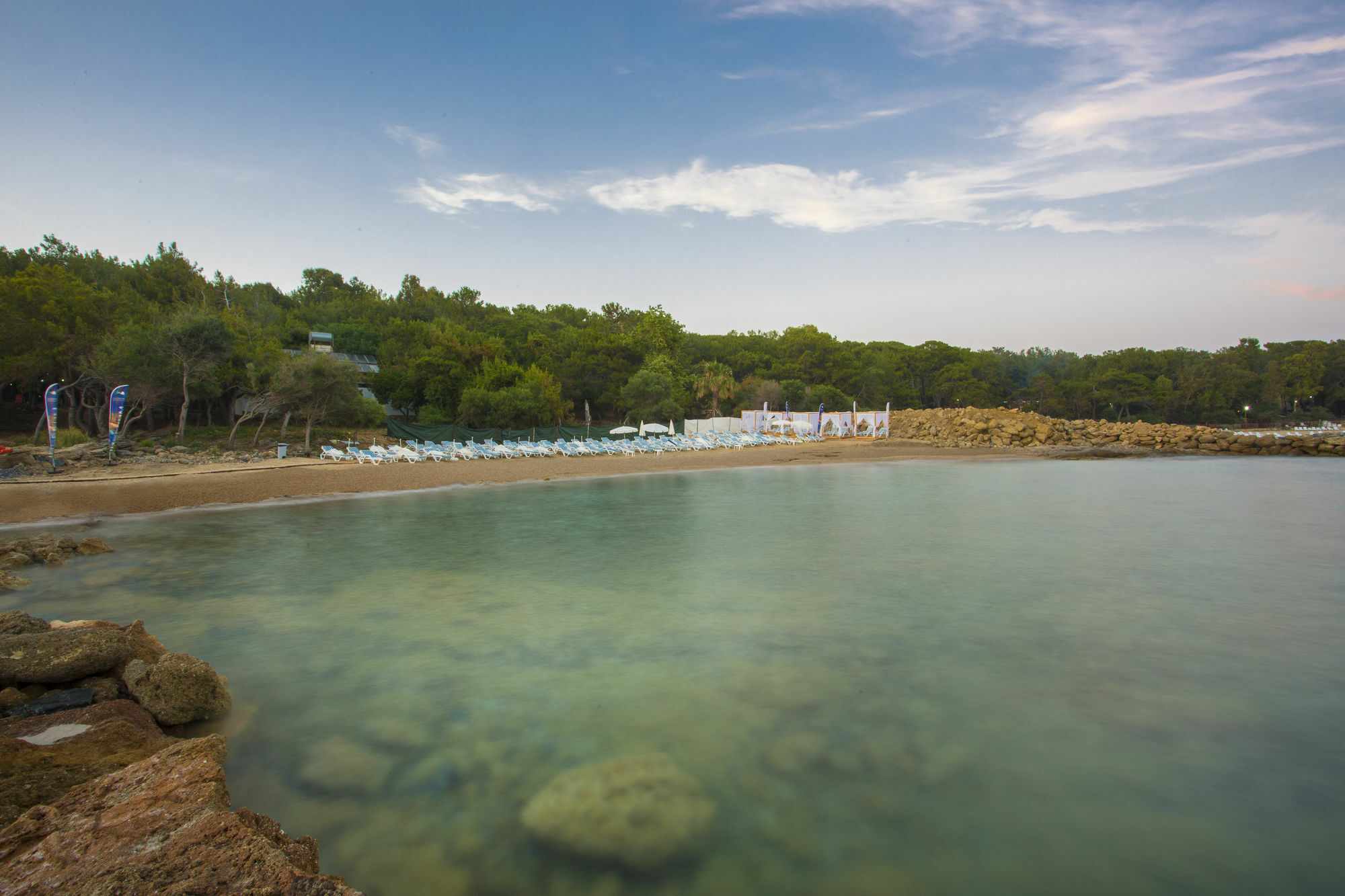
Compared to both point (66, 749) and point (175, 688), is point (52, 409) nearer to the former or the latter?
point (175, 688)

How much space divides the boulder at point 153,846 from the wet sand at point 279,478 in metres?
13.1

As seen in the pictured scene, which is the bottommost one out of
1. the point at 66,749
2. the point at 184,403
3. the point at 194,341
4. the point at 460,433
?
the point at 66,749

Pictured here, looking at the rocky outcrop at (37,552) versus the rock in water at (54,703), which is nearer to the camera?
the rock in water at (54,703)

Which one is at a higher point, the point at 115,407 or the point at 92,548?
the point at 115,407

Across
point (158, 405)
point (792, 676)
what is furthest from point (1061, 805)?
point (158, 405)

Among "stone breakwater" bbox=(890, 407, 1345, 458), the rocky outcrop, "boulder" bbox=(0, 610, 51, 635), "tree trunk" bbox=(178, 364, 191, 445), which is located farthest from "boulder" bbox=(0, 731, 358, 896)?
"stone breakwater" bbox=(890, 407, 1345, 458)

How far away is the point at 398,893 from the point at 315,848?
1.95 ft

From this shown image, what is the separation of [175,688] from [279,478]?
48.8 feet

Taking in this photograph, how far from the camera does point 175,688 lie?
4141 mm

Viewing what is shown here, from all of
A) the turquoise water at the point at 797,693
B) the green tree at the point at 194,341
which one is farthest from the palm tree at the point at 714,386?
the turquoise water at the point at 797,693

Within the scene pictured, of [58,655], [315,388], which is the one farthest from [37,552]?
[315,388]

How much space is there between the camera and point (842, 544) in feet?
34.6

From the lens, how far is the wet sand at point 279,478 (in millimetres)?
13125

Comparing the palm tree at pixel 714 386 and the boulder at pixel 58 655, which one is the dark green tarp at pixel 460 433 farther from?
the boulder at pixel 58 655
